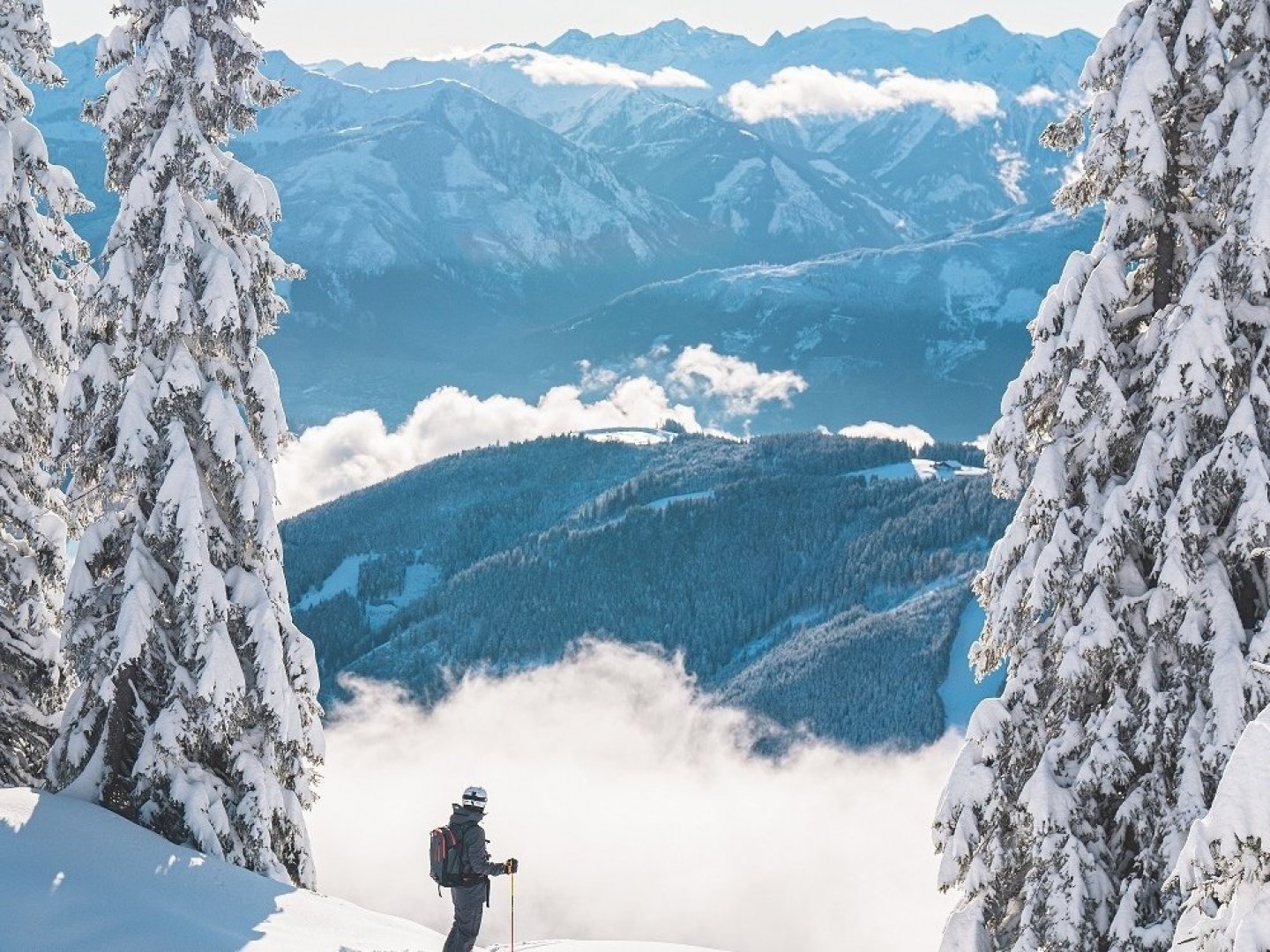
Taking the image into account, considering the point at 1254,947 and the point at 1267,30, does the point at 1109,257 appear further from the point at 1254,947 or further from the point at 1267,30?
the point at 1254,947

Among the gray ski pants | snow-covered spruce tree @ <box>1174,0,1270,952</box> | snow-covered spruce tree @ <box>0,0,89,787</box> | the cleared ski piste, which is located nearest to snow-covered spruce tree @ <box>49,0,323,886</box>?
the cleared ski piste

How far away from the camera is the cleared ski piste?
50.1 feet

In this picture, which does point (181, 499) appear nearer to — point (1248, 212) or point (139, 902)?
point (139, 902)

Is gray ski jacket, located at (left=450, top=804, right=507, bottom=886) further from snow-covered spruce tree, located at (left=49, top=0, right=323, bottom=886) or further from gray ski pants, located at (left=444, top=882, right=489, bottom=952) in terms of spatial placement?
snow-covered spruce tree, located at (left=49, top=0, right=323, bottom=886)

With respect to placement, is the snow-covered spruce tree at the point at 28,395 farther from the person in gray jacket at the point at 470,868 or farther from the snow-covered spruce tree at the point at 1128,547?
the snow-covered spruce tree at the point at 1128,547

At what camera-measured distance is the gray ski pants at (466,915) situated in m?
15.6

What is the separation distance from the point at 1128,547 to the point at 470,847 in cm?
829

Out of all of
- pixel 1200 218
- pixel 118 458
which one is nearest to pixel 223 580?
pixel 118 458

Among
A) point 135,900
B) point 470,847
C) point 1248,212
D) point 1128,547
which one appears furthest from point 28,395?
point 1248,212

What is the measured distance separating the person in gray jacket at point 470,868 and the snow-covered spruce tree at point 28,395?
979cm

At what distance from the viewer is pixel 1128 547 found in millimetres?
13688

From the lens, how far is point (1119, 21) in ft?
48.5

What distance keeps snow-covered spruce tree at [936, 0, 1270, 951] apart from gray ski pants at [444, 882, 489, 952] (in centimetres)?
558

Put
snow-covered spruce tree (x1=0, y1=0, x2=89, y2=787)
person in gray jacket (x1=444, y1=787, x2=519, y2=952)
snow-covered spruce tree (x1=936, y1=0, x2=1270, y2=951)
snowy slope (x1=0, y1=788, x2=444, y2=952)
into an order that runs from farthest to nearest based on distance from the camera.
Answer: snow-covered spruce tree (x1=0, y1=0, x2=89, y2=787), person in gray jacket (x1=444, y1=787, x2=519, y2=952), snowy slope (x1=0, y1=788, x2=444, y2=952), snow-covered spruce tree (x1=936, y1=0, x2=1270, y2=951)
